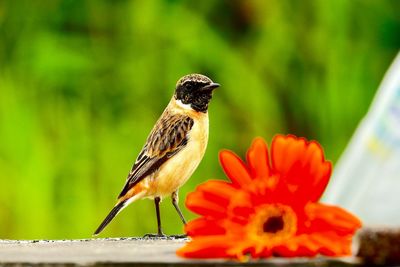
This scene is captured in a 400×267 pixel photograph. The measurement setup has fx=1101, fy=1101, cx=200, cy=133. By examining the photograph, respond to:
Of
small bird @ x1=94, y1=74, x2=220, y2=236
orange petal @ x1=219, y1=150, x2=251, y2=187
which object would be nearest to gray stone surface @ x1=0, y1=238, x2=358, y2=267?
orange petal @ x1=219, y1=150, x2=251, y2=187

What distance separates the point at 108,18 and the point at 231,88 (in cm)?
43

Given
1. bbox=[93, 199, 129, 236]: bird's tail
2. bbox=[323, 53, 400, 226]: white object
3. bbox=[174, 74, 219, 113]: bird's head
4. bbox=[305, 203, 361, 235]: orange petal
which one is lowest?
bbox=[93, 199, 129, 236]: bird's tail

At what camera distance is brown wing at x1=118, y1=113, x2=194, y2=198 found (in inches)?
105

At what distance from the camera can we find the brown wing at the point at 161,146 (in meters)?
2.66

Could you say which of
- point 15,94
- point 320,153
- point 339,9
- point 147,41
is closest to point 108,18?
point 147,41

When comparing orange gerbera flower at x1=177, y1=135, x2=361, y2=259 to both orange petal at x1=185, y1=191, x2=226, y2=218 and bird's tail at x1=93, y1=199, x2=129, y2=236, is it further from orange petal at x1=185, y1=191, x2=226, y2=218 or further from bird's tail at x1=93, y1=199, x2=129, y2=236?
bird's tail at x1=93, y1=199, x2=129, y2=236

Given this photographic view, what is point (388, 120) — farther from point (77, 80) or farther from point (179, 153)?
point (77, 80)

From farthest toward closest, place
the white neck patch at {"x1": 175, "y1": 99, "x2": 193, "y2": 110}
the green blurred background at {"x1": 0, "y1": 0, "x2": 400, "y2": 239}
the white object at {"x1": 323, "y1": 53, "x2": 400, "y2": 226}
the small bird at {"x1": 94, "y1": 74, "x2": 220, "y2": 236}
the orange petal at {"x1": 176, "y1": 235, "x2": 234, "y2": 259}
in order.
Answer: the green blurred background at {"x1": 0, "y1": 0, "x2": 400, "y2": 239} < the white neck patch at {"x1": 175, "y1": 99, "x2": 193, "y2": 110} < the small bird at {"x1": 94, "y1": 74, "x2": 220, "y2": 236} < the orange petal at {"x1": 176, "y1": 235, "x2": 234, "y2": 259} < the white object at {"x1": 323, "y1": 53, "x2": 400, "y2": 226}

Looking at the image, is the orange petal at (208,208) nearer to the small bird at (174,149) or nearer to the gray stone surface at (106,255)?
the gray stone surface at (106,255)

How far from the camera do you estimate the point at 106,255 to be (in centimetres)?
154

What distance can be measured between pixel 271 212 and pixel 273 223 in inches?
0.6

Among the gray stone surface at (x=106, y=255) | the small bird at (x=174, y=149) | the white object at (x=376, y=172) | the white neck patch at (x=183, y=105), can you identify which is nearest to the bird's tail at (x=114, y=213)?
the small bird at (x=174, y=149)

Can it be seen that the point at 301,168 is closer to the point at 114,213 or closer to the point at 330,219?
the point at 330,219

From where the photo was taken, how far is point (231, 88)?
3.19 m
